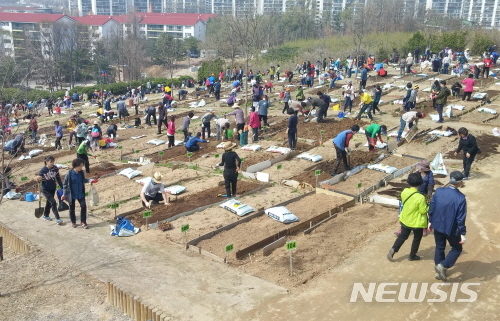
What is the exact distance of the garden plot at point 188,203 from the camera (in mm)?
10359

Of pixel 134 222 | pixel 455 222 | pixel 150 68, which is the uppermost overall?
pixel 455 222

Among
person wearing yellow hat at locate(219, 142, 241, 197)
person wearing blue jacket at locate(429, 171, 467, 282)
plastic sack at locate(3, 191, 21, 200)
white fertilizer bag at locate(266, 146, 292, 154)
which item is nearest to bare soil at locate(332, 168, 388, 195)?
person wearing yellow hat at locate(219, 142, 241, 197)

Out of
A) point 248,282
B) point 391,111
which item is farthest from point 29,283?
point 391,111

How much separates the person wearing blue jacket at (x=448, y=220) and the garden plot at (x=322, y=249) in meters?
1.57

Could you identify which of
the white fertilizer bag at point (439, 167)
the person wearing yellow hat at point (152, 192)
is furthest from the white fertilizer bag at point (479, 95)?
the person wearing yellow hat at point (152, 192)

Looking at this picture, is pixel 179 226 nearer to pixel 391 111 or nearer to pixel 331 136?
pixel 331 136

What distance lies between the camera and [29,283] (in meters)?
Answer: 7.83

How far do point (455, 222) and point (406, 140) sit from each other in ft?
28.7

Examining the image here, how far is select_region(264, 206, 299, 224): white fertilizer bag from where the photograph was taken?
379 inches

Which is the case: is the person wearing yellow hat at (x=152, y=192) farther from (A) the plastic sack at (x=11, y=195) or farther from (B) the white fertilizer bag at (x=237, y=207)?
(A) the plastic sack at (x=11, y=195)

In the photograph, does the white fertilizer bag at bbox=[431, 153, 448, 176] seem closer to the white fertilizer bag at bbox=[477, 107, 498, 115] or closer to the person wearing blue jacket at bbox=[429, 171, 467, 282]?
the person wearing blue jacket at bbox=[429, 171, 467, 282]

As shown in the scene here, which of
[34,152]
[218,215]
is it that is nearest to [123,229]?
[218,215]

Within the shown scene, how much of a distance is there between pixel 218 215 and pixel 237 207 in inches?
16.1

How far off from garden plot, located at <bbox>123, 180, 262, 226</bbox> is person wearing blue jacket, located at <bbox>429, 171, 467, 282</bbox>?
16.9 feet
